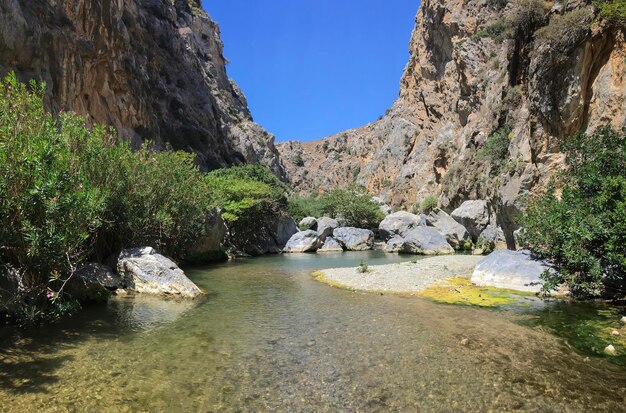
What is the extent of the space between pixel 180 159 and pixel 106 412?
22687 mm

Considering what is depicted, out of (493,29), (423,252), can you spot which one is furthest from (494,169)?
(493,29)

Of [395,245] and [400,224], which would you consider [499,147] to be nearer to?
[395,245]

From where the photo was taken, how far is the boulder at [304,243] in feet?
152

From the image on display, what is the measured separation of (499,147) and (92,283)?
37.4 metres

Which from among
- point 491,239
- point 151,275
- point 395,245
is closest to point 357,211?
point 395,245

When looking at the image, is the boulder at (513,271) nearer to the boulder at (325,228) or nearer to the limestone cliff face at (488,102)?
the limestone cliff face at (488,102)

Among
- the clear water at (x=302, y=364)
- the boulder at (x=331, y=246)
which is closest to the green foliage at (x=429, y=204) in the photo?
the boulder at (x=331, y=246)

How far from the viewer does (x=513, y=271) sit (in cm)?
1759

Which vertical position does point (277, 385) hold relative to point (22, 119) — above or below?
below

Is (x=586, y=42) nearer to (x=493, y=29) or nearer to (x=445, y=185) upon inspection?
(x=445, y=185)

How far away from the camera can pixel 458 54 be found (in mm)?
66750

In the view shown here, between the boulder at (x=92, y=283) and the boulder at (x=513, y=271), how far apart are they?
15298mm

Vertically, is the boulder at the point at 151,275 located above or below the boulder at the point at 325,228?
below

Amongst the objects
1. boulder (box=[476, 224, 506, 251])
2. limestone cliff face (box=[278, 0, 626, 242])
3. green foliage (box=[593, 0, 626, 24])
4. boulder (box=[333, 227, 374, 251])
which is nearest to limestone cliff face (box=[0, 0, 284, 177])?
boulder (box=[333, 227, 374, 251])
